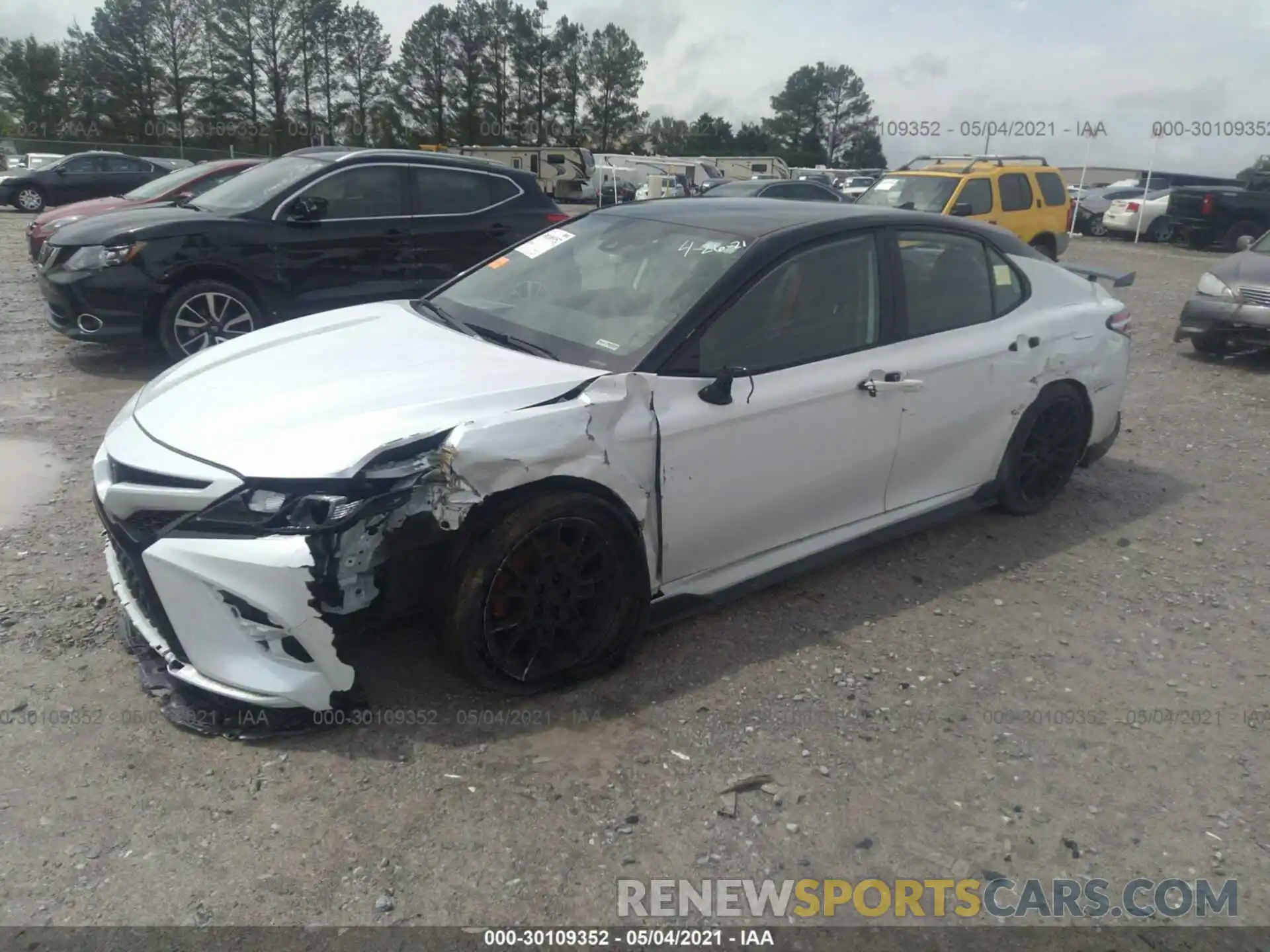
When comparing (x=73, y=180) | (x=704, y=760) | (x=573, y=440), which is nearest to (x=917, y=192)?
(x=573, y=440)

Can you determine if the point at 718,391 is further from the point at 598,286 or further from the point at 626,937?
the point at 626,937

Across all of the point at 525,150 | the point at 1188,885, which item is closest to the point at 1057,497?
the point at 1188,885

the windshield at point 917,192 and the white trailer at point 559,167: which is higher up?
the white trailer at point 559,167

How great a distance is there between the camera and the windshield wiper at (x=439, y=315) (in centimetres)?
368

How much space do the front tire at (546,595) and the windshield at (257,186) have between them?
5369mm

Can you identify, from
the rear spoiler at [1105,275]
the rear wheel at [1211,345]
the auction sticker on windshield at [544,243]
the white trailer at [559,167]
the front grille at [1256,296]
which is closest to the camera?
the auction sticker on windshield at [544,243]

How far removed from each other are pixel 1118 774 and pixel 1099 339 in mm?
2614

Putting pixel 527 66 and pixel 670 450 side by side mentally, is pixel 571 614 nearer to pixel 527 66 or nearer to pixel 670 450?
pixel 670 450

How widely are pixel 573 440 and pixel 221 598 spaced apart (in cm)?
111

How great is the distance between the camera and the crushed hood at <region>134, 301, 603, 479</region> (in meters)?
2.70

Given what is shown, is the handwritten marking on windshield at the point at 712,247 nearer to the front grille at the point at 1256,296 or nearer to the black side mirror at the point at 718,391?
the black side mirror at the point at 718,391

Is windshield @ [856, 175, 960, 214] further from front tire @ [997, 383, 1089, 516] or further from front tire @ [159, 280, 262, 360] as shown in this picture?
front tire @ [997, 383, 1089, 516]

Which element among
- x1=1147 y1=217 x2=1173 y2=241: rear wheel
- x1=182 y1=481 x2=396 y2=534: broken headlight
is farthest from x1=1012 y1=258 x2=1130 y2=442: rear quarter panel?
x1=1147 y1=217 x2=1173 y2=241: rear wheel

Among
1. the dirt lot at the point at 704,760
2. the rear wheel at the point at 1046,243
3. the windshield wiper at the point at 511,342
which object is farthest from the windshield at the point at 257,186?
the rear wheel at the point at 1046,243
